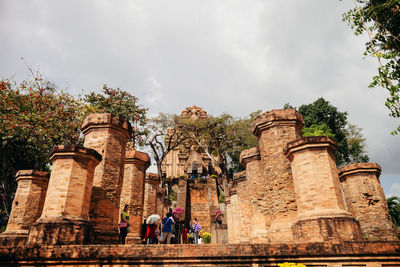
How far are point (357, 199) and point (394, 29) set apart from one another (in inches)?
256

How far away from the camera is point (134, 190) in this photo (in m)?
10.0

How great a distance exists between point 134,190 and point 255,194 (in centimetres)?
442

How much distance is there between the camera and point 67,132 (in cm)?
1542

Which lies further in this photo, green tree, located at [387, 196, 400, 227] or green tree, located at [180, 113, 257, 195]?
green tree, located at [180, 113, 257, 195]

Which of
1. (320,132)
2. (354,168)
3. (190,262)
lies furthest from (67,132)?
(320,132)

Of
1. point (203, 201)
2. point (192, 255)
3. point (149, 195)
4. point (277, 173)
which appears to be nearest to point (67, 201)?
point (192, 255)

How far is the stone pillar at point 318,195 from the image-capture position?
217 inches

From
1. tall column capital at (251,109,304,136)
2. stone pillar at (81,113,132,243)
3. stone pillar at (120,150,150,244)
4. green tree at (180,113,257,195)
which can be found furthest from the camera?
green tree at (180,113,257,195)

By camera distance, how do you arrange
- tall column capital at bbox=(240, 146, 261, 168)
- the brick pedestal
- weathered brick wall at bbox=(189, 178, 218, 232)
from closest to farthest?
tall column capital at bbox=(240, 146, 261, 168)
the brick pedestal
weathered brick wall at bbox=(189, 178, 218, 232)

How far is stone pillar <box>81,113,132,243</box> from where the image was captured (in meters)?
7.16

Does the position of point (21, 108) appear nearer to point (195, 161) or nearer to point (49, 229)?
point (49, 229)

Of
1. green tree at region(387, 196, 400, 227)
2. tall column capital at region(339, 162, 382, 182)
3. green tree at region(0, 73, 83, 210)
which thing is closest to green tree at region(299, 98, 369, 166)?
green tree at region(387, 196, 400, 227)

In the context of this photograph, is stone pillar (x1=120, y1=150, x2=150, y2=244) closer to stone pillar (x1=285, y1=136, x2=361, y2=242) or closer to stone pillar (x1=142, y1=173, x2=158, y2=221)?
stone pillar (x1=142, y1=173, x2=158, y2=221)

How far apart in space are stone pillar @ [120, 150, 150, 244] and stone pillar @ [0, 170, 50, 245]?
3.61 m
